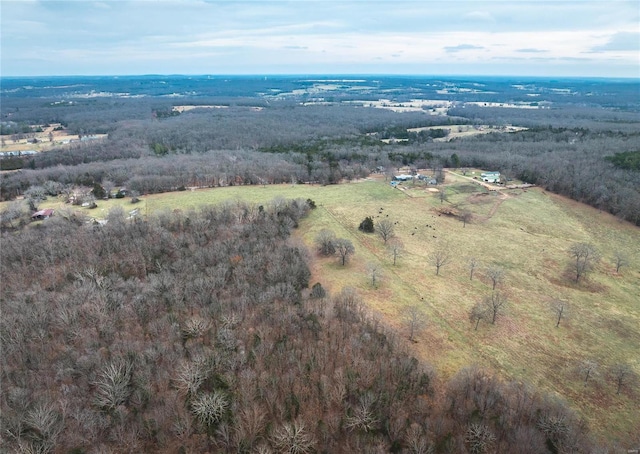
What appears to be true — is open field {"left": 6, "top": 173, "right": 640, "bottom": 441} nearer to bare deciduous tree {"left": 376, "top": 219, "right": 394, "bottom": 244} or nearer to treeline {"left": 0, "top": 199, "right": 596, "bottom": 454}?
bare deciduous tree {"left": 376, "top": 219, "right": 394, "bottom": 244}

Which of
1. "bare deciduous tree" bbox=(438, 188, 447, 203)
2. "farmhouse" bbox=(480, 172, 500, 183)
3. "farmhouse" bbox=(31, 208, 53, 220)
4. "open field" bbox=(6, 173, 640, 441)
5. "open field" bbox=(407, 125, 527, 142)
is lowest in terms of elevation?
"open field" bbox=(6, 173, 640, 441)

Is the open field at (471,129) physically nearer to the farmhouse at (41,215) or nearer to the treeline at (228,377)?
the treeline at (228,377)

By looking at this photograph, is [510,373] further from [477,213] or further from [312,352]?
[477,213]

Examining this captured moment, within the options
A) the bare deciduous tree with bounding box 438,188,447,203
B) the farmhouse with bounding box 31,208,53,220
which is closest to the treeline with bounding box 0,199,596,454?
the farmhouse with bounding box 31,208,53,220

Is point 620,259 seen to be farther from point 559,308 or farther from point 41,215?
point 41,215

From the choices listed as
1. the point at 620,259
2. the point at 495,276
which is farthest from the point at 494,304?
the point at 620,259
